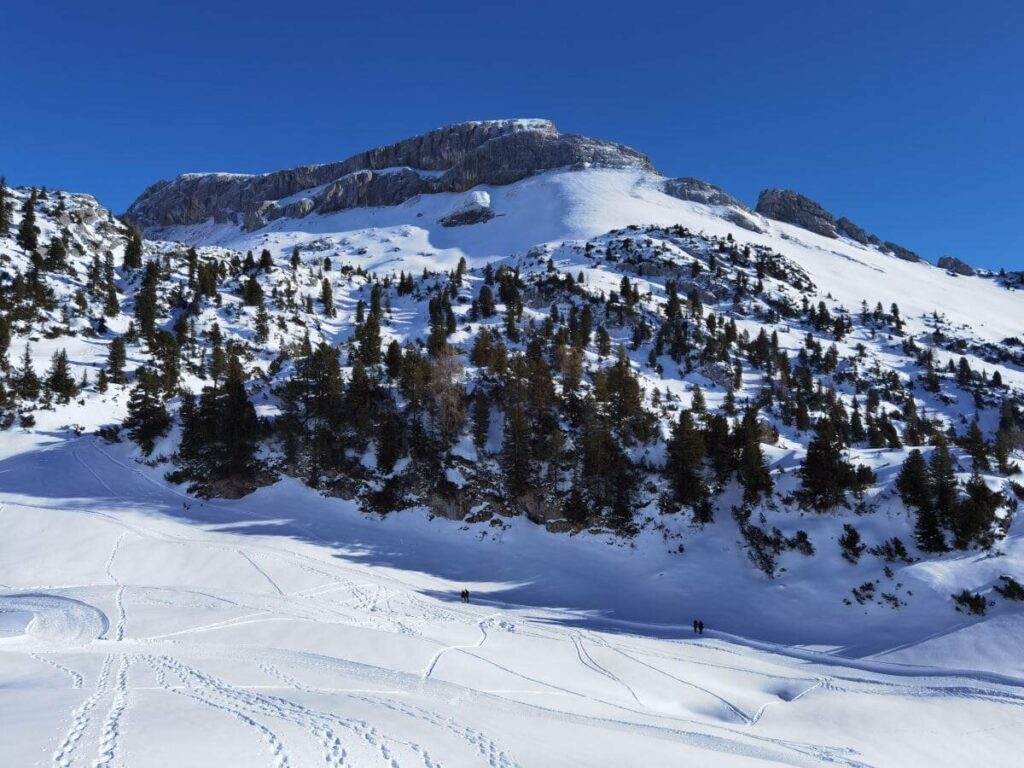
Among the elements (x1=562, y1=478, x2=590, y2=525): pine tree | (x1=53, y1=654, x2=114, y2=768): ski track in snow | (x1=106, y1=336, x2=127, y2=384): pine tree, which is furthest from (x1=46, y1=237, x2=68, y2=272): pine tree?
(x1=53, y1=654, x2=114, y2=768): ski track in snow

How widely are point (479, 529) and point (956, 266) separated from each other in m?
221

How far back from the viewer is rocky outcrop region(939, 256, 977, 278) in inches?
6973

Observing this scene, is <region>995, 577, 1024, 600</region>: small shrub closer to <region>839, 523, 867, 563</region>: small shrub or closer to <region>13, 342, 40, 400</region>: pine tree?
<region>839, 523, 867, 563</region>: small shrub

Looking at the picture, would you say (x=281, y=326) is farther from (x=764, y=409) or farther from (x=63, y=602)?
(x=764, y=409)

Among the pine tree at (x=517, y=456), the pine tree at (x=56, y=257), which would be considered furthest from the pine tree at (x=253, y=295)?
the pine tree at (x=517, y=456)

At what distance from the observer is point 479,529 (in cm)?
3750

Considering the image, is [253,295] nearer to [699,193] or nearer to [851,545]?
[851,545]

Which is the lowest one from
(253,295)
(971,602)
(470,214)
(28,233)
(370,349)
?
(971,602)

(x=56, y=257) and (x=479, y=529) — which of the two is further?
(x=56, y=257)

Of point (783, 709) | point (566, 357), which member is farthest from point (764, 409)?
point (783, 709)

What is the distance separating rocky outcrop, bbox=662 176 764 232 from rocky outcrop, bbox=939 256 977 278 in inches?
2957

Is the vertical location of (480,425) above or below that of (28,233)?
below

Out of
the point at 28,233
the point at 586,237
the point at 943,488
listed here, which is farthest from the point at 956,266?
the point at 28,233

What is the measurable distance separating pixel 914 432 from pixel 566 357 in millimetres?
35774
